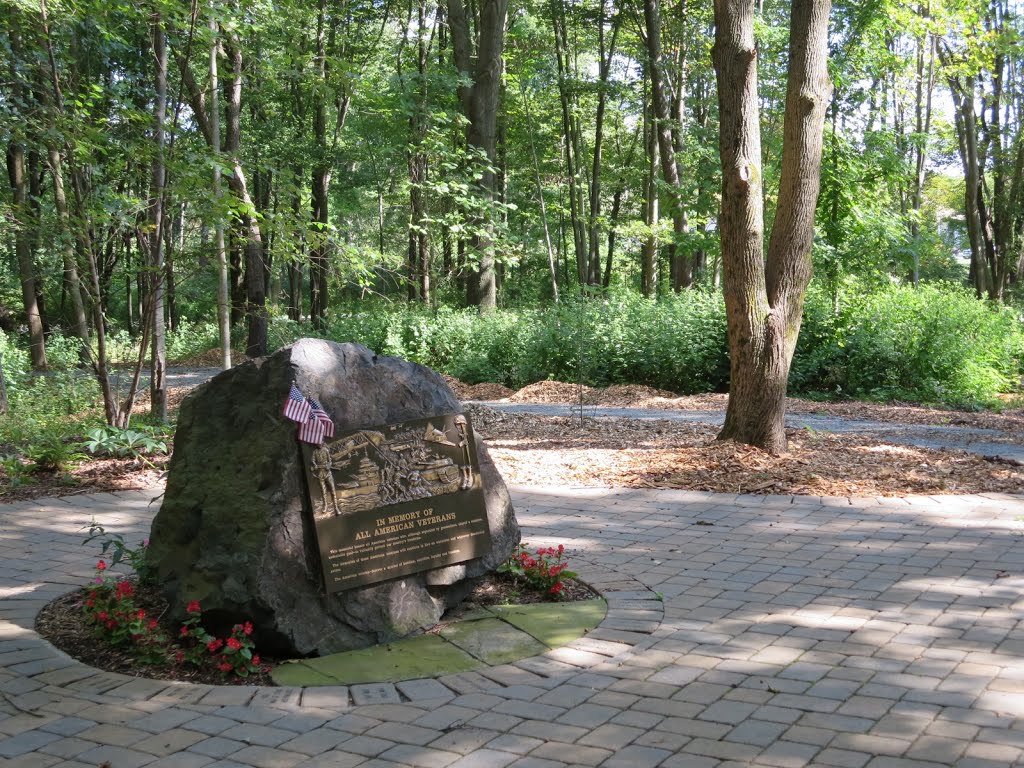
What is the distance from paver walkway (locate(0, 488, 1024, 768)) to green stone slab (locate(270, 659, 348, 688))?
10 cm

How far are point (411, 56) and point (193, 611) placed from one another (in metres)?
28.0

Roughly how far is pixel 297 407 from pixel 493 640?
61.8 inches

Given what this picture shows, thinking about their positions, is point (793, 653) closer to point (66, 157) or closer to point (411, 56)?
point (66, 157)

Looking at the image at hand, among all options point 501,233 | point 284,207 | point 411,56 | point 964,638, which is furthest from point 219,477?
point 411,56

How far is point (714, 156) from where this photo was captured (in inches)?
769

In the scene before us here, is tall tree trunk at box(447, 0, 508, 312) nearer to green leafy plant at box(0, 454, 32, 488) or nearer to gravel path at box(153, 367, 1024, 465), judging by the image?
gravel path at box(153, 367, 1024, 465)

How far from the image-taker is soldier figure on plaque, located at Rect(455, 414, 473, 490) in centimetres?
501

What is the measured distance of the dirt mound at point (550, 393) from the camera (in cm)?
1566

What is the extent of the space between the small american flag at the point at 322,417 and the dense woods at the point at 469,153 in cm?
488

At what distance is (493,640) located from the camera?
4.57 metres

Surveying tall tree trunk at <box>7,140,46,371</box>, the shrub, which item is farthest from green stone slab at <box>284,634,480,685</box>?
tall tree trunk at <box>7,140,46,371</box>

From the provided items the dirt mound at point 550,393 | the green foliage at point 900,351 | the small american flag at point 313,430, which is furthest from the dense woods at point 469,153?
the small american flag at point 313,430

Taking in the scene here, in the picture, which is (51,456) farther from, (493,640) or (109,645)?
(493,640)

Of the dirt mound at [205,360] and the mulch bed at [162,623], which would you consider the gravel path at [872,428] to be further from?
the dirt mound at [205,360]
